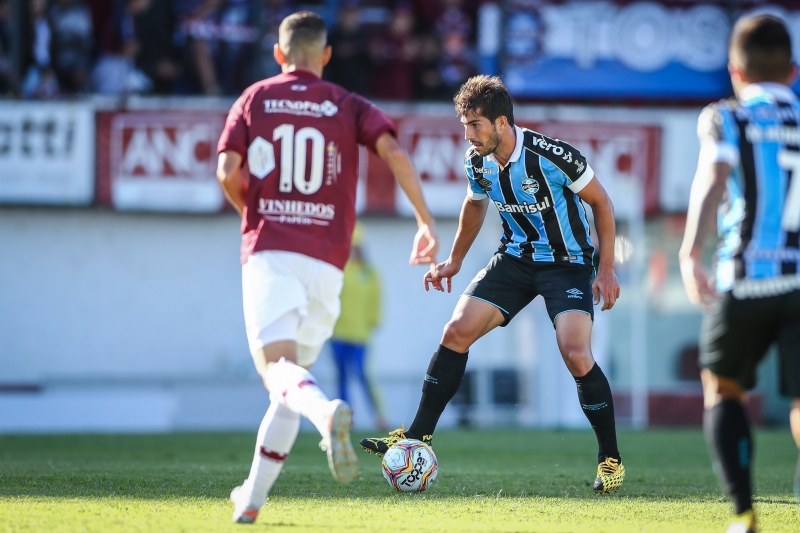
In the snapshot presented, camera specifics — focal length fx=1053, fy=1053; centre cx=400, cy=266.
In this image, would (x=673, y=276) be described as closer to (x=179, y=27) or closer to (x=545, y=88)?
(x=545, y=88)

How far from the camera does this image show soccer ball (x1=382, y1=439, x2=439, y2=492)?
5656mm

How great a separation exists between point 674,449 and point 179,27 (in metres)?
8.71

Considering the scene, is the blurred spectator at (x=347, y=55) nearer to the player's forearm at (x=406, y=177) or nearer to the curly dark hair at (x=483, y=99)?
the curly dark hair at (x=483, y=99)

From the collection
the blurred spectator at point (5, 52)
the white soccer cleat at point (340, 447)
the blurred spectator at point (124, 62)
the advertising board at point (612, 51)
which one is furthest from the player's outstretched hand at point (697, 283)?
the blurred spectator at point (5, 52)

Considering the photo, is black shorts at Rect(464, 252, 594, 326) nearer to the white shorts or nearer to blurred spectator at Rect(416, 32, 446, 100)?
the white shorts

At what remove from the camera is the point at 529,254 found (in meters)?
6.13

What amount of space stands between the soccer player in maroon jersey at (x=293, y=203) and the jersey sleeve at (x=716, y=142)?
4.59 feet

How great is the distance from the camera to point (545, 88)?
14984 mm

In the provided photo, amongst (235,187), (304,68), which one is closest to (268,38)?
(304,68)

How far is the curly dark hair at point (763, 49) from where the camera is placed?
3.88 m

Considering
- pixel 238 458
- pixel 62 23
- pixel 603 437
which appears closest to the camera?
pixel 603 437

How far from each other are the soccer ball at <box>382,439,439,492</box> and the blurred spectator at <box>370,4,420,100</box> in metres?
9.52

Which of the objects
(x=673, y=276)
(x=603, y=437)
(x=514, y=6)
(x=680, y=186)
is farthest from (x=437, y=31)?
(x=603, y=437)

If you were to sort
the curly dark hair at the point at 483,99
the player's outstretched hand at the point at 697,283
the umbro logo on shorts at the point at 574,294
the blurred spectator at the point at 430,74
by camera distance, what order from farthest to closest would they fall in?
the blurred spectator at the point at 430,74
the umbro logo on shorts at the point at 574,294
the curly dark hair at the point at 483,99
the player's outstretched hand at the point at 697,283
